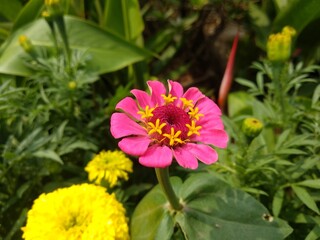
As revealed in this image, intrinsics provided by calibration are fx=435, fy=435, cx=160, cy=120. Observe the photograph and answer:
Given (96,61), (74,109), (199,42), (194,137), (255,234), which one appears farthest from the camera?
(199,42)

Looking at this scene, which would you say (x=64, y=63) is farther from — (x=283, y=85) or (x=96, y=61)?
(x=283, y=85)

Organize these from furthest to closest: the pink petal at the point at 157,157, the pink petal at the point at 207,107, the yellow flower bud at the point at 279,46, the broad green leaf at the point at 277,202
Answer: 1. the yellow flower bud at the point at 279,46
2. the broad green leaf at the point at 277,202
3. the pink petal at the point at 207,107
4. the pink petal at the point at 157,157

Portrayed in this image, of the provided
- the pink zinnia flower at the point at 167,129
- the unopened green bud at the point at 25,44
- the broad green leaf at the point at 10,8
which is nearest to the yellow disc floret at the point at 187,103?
the pink zinnia flower at the point at 167,129

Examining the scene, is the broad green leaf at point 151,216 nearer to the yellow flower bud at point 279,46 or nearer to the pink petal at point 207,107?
the pink petal at point 207,107

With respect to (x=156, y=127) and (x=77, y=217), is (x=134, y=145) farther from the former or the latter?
(x=77, y=217)

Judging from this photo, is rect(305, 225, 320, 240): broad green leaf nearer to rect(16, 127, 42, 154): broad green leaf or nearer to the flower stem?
the flower stem

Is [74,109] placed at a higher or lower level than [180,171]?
higher

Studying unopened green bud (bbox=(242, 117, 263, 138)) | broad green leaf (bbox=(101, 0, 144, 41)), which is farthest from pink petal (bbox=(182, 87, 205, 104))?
broad green leaf (bbox=(101, 0, 144, 41))

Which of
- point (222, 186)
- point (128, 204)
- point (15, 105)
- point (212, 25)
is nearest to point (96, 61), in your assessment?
point (15, 105)
